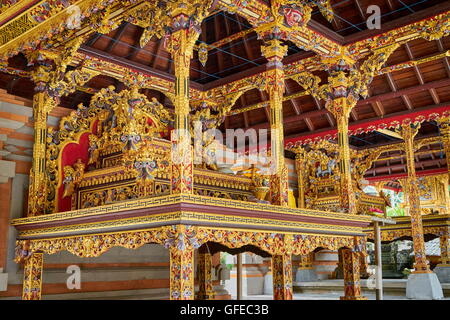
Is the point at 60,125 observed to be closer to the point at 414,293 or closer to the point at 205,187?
the point at 205,187

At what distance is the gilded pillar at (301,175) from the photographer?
Result: 13422mm

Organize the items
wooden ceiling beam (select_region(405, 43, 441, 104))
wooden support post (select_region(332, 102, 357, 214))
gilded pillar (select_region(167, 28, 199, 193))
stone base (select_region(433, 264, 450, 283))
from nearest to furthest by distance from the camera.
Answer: gilded pillar (select_region(167, 28, 199, 193)) < wooden support post (select_region(332, 102, 357, 214)) < wooden ceiling beam (select_region(405, 43, 441, 104)) < stone base (select_region(433, 264, 450, 283))

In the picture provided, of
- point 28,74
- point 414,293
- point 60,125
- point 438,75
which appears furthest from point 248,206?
point 414,293

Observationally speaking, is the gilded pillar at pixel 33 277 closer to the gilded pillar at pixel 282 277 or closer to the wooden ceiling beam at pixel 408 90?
the gilded pillar at pixel 282 277

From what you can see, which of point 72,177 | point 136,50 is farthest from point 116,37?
point 72,177

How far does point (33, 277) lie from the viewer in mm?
6773

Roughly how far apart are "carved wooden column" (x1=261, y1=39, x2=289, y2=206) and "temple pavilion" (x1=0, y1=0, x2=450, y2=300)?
0.02 metres

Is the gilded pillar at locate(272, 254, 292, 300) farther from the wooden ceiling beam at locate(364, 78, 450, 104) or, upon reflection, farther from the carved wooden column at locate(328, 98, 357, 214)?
the wooden ceiling beam at locate(364, 78, 450, 104)

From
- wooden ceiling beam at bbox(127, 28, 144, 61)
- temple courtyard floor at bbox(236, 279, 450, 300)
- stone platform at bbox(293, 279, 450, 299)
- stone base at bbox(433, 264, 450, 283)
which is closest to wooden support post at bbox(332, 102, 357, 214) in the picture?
wooden ceiling beam at bbox(127, 28, 144, 61)

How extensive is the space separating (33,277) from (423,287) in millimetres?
7681

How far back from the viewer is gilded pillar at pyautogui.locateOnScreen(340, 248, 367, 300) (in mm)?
7035

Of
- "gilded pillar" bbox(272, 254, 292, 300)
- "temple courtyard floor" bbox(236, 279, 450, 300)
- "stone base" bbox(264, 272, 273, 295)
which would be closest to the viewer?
"gilded pillar" bbox(272, 254, 292, 300)

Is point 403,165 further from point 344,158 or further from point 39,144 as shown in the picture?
point 39,144

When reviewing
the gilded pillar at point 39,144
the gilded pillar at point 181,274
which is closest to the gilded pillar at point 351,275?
the gilded pillar at point 181,274
